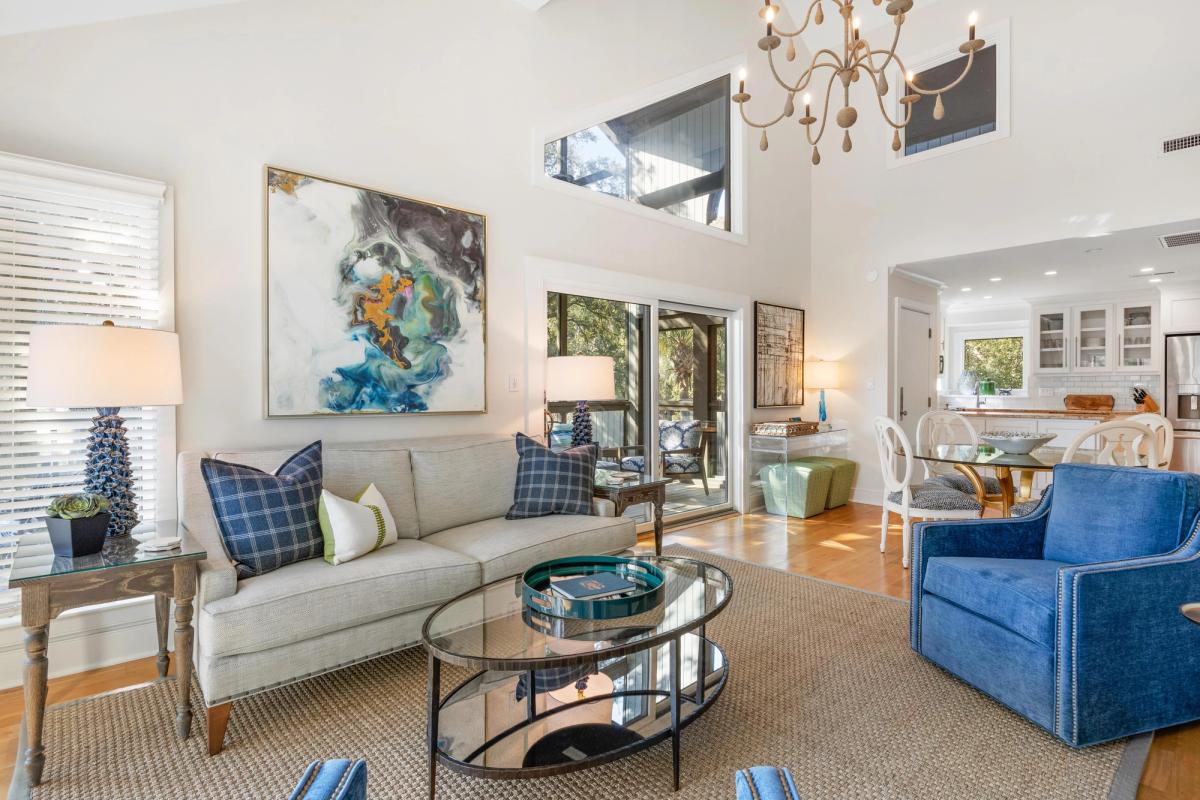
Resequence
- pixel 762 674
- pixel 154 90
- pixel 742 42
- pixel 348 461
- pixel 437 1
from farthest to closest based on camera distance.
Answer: pixel 742 42, pixel 437 1, pixel 348 461, pixel 154 90, pixel 762 674

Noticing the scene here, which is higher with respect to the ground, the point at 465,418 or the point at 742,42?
the point at 742,42

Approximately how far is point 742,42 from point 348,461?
5150mm

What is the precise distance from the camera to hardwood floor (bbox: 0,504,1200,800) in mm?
1845

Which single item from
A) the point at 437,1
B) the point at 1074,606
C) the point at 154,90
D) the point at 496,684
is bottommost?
the point at 496,684

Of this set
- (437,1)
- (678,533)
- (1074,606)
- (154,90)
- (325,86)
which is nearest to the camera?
(1074,606)

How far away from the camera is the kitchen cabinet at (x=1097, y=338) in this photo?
665cm

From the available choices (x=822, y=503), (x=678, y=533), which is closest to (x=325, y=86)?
(x=678, y=533)

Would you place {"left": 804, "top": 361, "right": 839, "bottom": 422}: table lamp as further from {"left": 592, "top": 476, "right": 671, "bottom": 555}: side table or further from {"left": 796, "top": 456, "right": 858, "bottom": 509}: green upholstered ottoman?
{"left": 592, "top": 476, "right": 671, "bottom": 555}: side table

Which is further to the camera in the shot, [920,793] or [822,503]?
[822,503]

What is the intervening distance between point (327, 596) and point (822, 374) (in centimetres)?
529

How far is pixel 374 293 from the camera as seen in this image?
3.23 meters

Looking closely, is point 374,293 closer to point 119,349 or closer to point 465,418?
point 465,418

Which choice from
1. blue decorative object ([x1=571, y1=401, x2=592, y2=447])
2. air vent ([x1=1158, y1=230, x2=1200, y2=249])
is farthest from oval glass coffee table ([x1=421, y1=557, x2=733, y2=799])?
air vent ([x1=1158, y1=230, x2=1200, y2=249])

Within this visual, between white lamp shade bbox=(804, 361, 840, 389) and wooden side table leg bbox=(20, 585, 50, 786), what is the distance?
5952mm
